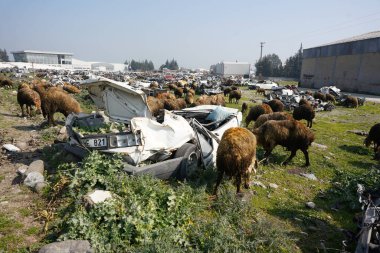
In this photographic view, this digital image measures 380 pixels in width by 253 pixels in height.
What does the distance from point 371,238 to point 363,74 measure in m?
46.9

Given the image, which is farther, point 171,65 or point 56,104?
point 171,65

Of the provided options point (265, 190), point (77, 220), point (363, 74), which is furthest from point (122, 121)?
point (363, 74)

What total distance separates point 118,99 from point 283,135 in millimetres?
5448

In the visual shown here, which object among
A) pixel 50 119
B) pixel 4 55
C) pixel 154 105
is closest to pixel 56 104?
pixel 50 119

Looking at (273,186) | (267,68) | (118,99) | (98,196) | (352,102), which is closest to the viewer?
(98,196)

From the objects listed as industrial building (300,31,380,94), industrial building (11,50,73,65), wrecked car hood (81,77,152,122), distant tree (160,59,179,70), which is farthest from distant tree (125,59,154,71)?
wrecked car hood (81,77,152,122)

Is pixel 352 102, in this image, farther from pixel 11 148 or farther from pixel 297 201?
pixel 11 148

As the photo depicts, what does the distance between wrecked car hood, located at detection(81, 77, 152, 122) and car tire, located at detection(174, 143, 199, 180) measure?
1330 millimetres

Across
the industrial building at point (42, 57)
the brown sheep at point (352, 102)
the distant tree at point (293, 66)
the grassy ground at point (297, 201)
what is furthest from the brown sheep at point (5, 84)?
the industrial building at point (42, 57)

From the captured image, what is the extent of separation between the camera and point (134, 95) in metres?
7.40

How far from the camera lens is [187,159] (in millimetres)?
6820

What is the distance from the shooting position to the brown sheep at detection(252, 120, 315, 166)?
361 inches

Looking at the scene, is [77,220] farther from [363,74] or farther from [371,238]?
[363,74]

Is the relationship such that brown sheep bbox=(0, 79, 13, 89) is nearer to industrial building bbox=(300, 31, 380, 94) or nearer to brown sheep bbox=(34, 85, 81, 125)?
brown sheep bbox=(34, 85, 81, 125)
